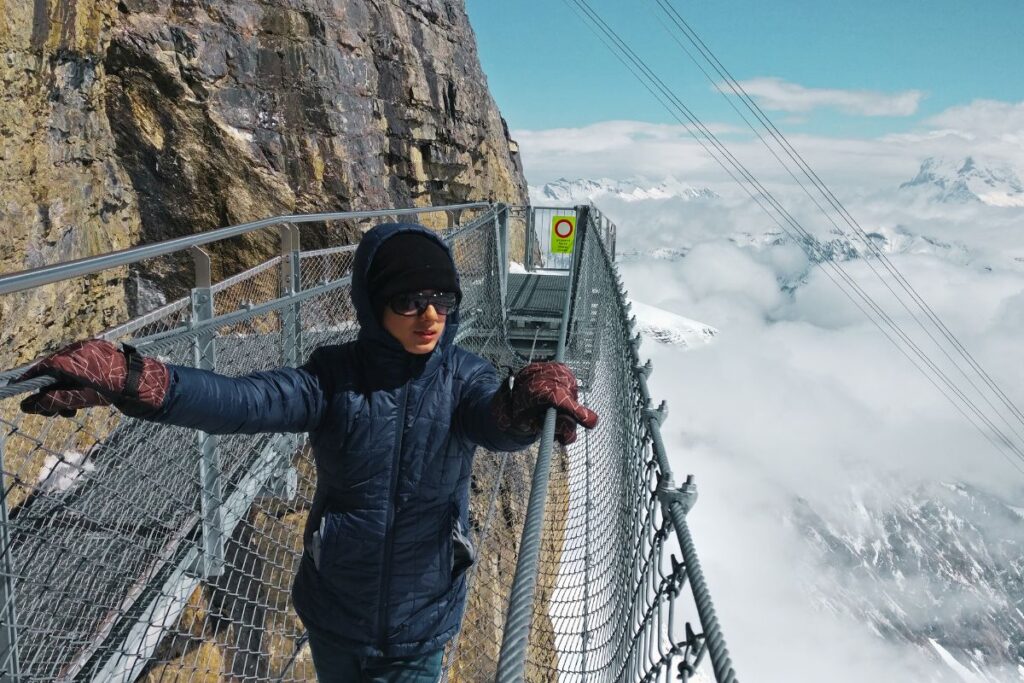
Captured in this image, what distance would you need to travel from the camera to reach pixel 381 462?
69.0 inches

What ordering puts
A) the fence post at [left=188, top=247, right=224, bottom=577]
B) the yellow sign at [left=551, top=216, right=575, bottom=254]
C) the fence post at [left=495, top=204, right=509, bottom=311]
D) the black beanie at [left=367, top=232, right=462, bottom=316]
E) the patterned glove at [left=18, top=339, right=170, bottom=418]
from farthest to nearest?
the yellow sign at [left=551, top=216, right=575, bottom=254]
the fence post at [left=495, top=204, right=509, bottom=311]
the fence post at [left=188, top=247, right=224, bottom=577]
the black beanie at [left=367, top=232, right=462, bottom=316]
the patterned glove at [left=18, top=339, right=170, bottom=418]

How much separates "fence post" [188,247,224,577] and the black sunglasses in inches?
66.1

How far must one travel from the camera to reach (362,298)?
1701 mm

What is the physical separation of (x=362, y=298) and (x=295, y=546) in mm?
2884

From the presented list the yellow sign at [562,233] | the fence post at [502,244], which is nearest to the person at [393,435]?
the fence post at [502,244]

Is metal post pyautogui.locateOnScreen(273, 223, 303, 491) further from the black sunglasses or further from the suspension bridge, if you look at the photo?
the black sunglasses

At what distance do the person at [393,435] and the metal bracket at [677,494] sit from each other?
0.31m

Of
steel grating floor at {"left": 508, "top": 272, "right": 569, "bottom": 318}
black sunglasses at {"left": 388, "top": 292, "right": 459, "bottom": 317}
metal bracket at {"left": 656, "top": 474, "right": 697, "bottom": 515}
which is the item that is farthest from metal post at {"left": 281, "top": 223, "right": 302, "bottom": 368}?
steel grating floor at {"left": 508, "top": 272, "right": 569, "bottom": 318}

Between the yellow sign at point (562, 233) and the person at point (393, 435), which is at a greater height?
the person at point (393, 435)

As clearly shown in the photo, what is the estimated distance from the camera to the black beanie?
164 centimetres

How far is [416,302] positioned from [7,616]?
1.42 metres

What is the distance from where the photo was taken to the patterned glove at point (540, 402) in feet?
5.08

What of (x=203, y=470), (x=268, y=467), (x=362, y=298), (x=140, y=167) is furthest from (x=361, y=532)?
(x=140, y=167)

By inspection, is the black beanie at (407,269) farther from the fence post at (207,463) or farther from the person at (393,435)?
the fence post at (207,463)
